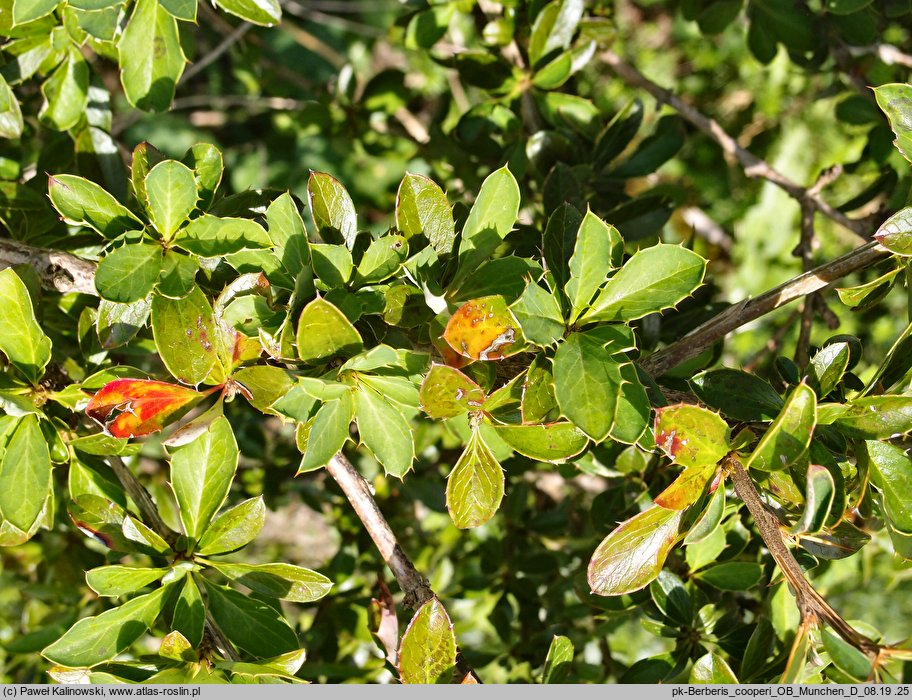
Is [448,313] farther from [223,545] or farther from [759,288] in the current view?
[759,288]

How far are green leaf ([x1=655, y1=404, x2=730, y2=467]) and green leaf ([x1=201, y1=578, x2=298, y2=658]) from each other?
0.54 metres

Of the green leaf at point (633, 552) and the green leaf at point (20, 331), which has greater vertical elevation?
the green leaf at point (20, 331)

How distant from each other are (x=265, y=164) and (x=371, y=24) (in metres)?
0.77

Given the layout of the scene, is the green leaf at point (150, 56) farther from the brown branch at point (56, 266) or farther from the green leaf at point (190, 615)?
the green leaf at point (190, 615)

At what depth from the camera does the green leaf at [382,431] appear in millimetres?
906

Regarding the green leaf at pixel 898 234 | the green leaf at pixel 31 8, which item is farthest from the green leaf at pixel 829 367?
the green leaf at pixel 31 8

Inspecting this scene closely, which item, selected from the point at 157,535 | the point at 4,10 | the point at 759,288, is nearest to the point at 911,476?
the point at 157,535

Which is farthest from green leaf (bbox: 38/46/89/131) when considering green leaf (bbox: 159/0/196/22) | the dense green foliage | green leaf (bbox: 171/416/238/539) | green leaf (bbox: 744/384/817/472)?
green leaf (bbox: 744/384/817/472)

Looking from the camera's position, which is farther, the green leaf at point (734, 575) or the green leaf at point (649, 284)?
the green leaf at point (734, 575)

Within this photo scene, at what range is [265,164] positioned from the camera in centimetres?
309

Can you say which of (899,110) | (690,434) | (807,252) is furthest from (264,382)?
(807,252)

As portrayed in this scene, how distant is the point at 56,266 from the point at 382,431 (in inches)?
21.4

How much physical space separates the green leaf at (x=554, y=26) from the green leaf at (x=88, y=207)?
809 millimetres

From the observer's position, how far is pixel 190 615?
95cm
